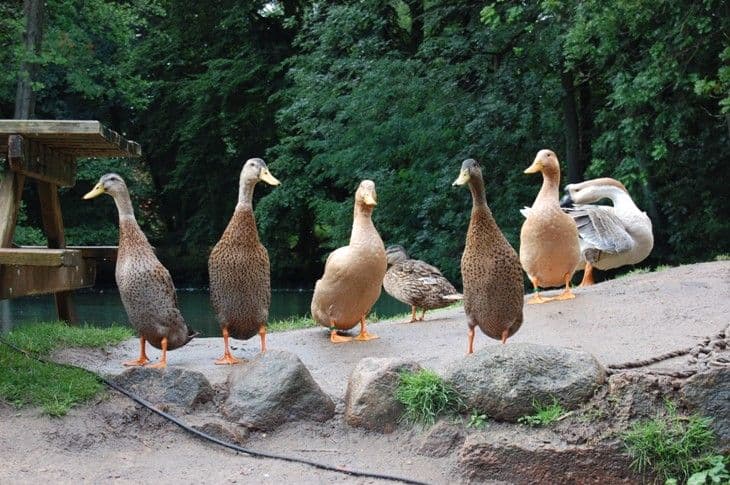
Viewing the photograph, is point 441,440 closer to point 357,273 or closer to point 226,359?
point 226,359

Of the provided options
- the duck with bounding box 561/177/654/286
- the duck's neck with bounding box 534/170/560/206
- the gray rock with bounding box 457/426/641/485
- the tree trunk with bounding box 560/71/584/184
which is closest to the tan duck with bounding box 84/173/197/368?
the gray rock with bounding box 457/426/641/485

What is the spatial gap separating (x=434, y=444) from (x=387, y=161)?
1237 cm

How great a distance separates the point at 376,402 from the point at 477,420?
657 millimetres

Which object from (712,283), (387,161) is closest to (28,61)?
(387,161)

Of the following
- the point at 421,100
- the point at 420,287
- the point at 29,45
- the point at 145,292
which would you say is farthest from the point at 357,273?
the point at 29,45

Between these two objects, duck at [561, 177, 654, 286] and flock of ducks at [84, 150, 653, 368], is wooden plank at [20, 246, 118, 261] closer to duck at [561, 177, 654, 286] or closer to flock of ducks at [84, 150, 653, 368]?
flock of ducks at [84, 150, 653, 368]

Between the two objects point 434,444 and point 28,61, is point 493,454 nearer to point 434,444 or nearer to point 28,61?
point 434,444

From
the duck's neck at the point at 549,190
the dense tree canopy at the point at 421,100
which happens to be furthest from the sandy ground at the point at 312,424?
the dense tree canopy at the point at 421,100

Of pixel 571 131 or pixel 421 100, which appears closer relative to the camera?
pixel 571 131

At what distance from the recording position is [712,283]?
26.2 feet

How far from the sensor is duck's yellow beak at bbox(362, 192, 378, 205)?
273 inches

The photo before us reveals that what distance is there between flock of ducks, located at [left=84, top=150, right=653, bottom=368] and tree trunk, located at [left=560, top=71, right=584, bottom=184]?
24.1 ft

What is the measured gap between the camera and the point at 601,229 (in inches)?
353

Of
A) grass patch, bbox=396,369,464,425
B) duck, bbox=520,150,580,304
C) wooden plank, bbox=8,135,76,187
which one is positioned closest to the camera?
grass patch, bbox=396,369,464,425
